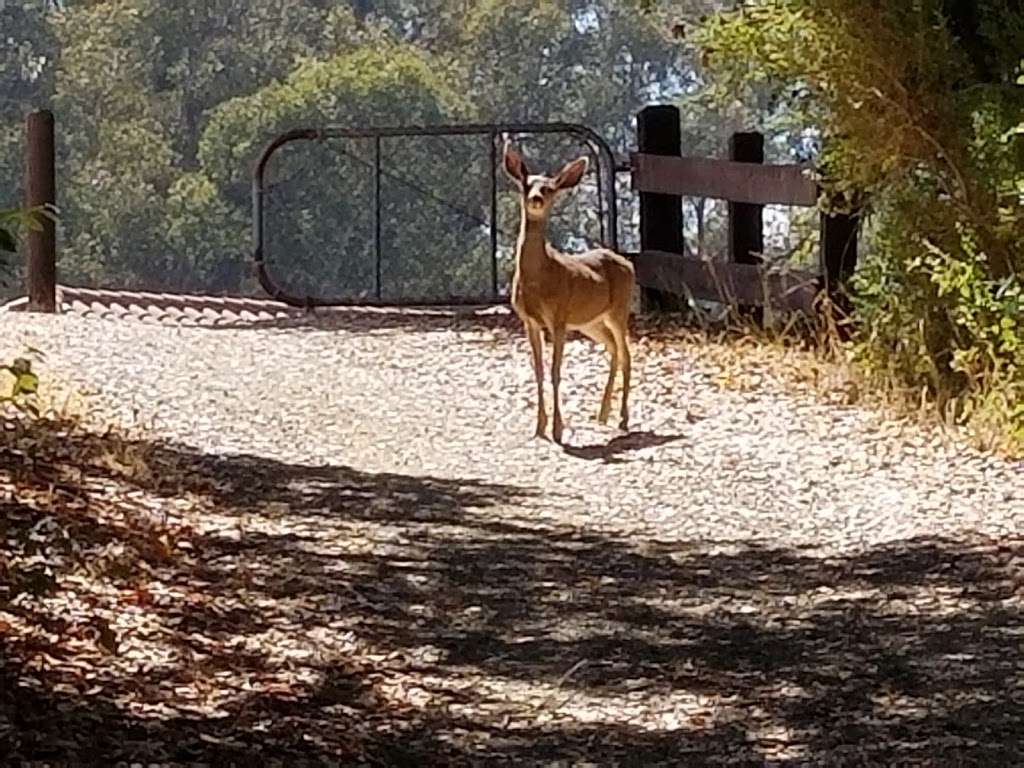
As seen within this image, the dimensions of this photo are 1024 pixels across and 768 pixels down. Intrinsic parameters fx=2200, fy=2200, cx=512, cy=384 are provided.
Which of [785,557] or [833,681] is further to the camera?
[785,557]

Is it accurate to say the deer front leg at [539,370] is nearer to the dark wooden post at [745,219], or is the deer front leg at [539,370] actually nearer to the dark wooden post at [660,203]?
the dark wooden post at [745,219]

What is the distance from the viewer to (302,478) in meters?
8.75

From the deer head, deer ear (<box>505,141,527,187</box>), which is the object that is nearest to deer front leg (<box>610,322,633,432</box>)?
the deer head

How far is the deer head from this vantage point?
10.2 m

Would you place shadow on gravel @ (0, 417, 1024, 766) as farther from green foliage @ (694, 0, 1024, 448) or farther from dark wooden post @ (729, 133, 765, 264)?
dark wooden post @ (729, 133, 765, 264)

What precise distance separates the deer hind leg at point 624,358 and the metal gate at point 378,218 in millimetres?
4471

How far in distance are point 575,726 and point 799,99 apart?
22.0 ft

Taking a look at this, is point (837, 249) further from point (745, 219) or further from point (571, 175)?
point (571, 175)

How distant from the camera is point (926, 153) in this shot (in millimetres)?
10414

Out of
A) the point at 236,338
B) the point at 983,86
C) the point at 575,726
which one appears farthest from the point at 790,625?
the point at 236,338

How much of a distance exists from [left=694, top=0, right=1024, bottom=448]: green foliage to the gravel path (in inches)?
22.6

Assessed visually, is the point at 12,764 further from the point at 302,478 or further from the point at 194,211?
the point at 194,211

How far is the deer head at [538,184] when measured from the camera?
33.3 feet

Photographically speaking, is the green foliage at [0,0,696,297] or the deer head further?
the green foliage at [0,0,696,297]
